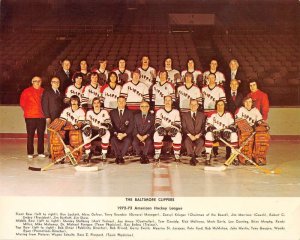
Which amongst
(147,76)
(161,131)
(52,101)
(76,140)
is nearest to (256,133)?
(161,131)

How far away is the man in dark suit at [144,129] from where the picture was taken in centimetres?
420

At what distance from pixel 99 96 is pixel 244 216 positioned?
2146mm

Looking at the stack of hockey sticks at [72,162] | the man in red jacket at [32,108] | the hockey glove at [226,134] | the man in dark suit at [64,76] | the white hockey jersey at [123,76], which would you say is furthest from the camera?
the white hockey jersey at [123,76]

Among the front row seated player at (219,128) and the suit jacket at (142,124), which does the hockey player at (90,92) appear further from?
the front row seated player at (219,128)

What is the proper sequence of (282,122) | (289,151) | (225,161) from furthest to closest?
(282,122) → (289,151) → (225,161)

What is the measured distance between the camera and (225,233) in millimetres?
2992

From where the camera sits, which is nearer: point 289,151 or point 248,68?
point 289,151

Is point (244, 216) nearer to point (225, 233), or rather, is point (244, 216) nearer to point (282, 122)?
point (225, 233)

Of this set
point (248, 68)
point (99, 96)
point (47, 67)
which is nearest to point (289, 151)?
point (248, 68)

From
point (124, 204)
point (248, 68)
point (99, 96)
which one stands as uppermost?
point (248, 68)

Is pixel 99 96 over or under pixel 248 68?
under

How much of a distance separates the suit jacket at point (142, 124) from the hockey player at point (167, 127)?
0.25 ft

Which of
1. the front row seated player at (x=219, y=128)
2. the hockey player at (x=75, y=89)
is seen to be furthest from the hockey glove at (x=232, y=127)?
the hockey player at (x=75, y=89)

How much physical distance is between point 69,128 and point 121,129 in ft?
1.73
